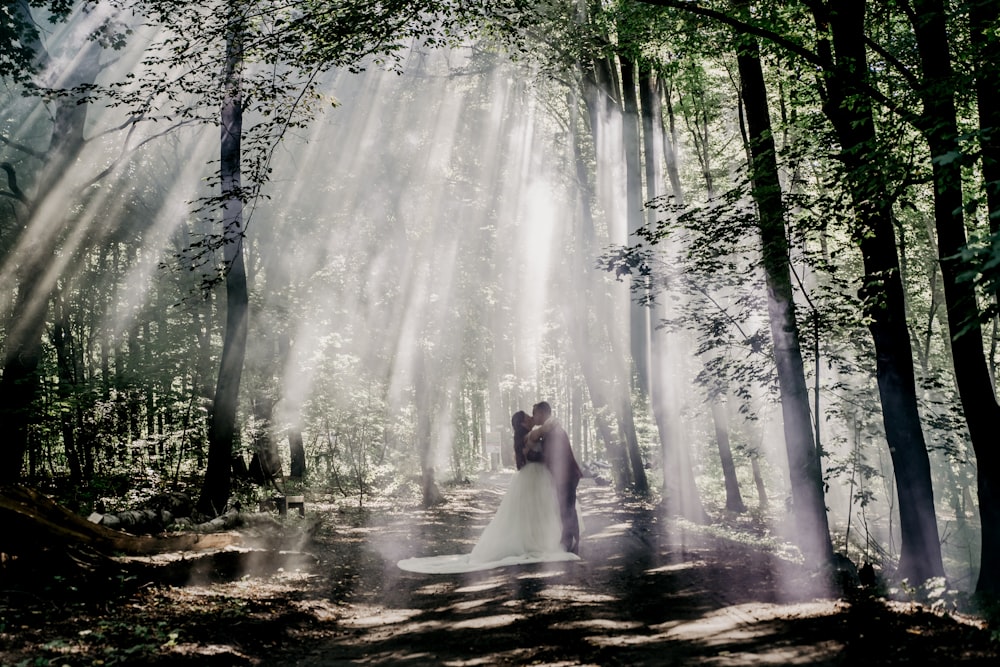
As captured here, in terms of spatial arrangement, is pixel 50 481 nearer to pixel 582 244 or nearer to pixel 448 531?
pixel 448 531

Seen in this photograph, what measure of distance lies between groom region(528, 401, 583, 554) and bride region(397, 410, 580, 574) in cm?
13

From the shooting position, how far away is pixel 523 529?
10.5 meters

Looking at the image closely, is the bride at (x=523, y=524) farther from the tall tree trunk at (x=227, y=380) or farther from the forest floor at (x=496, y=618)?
the tall tree trunk at (x=227, y=380)

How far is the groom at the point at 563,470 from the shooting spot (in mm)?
10508

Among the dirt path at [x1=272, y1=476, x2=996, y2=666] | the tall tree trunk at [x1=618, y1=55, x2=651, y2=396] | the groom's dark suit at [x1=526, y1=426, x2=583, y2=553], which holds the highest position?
the tall tree trunk at [x1=618, y1=55, x2=651, y2=396]

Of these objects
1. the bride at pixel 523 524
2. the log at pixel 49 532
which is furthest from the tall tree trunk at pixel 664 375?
the log at pixel 49 532

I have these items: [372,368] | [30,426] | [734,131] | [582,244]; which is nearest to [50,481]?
[30,426]

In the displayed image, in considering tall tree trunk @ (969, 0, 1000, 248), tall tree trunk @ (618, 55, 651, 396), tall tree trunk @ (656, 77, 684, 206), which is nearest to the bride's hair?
tall tree trunk @ (969, 0, 1000, 248)

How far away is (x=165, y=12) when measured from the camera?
690cm

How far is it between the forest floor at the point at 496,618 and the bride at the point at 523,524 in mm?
597

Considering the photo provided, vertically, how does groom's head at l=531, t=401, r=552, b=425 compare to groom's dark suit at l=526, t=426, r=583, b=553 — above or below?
above

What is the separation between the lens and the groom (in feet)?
34.5

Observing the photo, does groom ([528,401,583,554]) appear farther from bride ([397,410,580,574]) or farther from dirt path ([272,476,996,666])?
dirt path ([272,476,996,666])

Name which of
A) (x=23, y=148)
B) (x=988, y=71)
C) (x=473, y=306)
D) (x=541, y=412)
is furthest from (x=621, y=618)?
(x=473, y=306)
